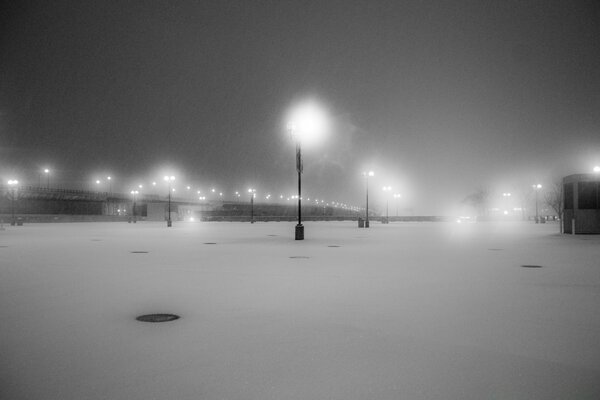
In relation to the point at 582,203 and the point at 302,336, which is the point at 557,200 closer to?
the point at 582,203

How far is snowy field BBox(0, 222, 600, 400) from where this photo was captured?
14.7ft

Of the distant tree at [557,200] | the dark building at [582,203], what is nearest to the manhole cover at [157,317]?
the dark building at [582,203]

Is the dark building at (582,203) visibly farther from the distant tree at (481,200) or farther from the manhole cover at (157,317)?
the distant tree at (481,200)

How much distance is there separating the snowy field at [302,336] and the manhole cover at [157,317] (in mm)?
171

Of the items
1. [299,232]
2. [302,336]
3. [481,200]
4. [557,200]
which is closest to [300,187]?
[299,232]

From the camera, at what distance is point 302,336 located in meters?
6.20

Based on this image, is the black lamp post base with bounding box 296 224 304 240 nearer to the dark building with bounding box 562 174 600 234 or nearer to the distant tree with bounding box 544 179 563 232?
the dark building with bounding box 562 174 600 234

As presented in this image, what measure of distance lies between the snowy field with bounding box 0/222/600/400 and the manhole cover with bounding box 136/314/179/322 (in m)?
0.17

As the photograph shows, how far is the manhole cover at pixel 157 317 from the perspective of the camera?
7.09 m

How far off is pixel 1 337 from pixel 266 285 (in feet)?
17.6

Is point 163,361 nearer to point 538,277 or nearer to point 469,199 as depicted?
point 538,277

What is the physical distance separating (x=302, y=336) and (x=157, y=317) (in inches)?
98.1

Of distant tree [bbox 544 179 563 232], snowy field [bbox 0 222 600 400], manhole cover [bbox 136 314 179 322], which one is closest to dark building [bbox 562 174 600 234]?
distant tree [bbox 544 179 563 232]

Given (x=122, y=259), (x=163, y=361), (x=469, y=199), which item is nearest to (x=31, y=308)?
(x=163, y=361)
